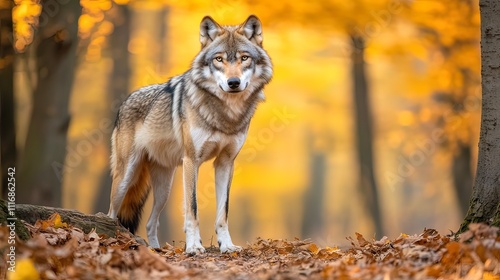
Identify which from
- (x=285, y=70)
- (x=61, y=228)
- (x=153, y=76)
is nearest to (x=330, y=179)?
(x=285, y=70)

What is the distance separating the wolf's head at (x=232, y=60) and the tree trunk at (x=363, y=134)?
682 centimetres

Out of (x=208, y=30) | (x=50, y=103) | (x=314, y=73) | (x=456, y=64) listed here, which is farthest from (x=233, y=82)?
(x=314, y=73)

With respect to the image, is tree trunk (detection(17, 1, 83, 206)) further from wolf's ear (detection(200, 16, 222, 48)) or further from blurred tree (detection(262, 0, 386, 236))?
blurred tree (detection(262, 0, 386, 236))

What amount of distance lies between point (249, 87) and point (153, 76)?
8.72m

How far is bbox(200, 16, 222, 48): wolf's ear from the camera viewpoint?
6414 millimetres

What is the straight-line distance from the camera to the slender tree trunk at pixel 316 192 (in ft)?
92.3

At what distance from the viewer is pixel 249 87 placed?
20.8ft

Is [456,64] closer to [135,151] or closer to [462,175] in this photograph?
[462,175]

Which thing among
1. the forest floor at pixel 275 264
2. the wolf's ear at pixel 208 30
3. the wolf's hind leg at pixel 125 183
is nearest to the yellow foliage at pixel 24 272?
the forest floor at pixel 275 264

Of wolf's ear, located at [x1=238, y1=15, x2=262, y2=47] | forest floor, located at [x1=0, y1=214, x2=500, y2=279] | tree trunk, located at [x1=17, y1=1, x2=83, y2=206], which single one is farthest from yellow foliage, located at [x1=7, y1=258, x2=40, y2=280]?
tree trunk, located at [x1=17, y1=1, x2=83, y2=206]

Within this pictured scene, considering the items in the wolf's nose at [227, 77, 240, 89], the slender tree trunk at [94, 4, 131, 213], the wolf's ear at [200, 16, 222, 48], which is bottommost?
the wolf's nose at [227, 77, 240, 89]

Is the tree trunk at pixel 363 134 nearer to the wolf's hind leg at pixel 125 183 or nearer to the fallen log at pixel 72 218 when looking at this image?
the wolf's hind leg at pixel 125 183

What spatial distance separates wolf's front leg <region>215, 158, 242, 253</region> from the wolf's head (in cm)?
79

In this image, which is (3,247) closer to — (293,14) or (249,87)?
(249,87)
